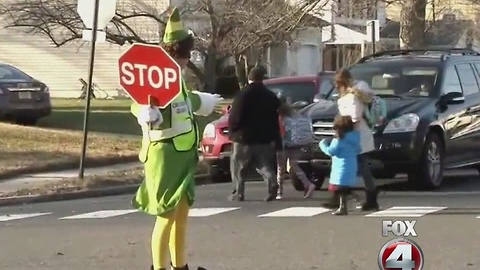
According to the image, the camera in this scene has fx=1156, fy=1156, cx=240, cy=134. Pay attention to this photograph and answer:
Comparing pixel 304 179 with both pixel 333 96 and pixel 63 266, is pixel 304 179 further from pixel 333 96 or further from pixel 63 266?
pixel 63 266

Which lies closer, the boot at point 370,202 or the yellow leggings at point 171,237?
the yellow leggings at point 171,237

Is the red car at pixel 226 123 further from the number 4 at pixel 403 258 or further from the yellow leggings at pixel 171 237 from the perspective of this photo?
the number 4 at pixel 403 258

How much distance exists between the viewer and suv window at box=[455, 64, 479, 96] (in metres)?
16.4

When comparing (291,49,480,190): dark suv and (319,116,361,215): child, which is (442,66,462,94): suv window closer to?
(291,49,480,190): dark suv

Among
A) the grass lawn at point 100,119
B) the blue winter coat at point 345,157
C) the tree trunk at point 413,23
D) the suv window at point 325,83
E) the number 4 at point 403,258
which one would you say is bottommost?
the grass lawn at point 100,119

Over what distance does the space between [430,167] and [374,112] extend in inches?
85.7

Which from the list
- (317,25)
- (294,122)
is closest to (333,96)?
(294,122)

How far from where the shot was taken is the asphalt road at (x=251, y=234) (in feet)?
32.6

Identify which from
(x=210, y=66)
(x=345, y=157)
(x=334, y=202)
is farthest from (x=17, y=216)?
(x=210, y=66)

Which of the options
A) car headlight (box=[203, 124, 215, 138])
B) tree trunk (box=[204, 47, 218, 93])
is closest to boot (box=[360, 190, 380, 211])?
car headlight (box=[203, 124, 215, 138])

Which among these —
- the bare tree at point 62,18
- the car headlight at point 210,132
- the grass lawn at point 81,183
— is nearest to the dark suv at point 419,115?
the car headlight at point 210,132

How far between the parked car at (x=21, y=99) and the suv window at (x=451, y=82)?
36.5 feet

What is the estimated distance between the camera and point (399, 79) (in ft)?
52.7

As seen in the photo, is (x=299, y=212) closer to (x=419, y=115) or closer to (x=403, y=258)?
(x=419, y=115)
